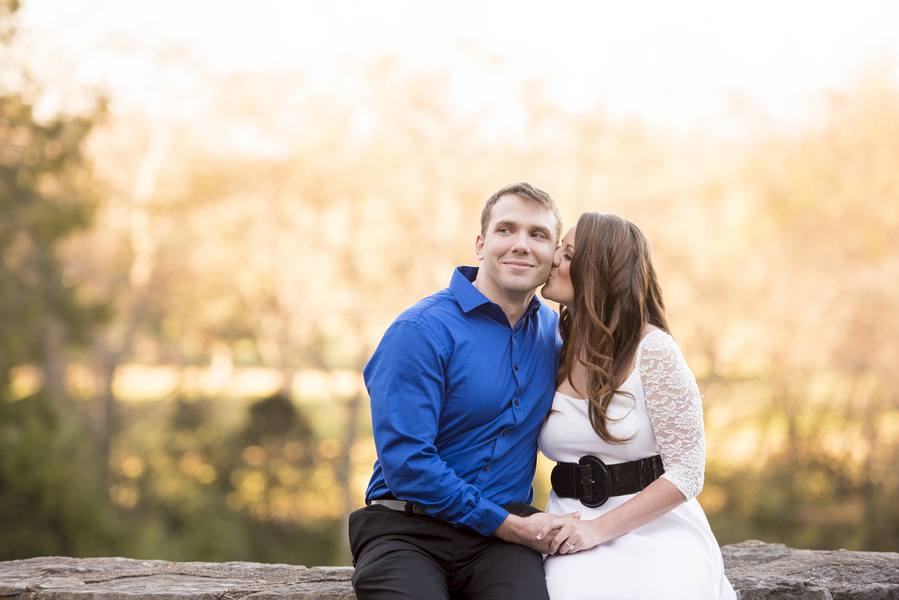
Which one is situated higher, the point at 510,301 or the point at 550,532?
the point at 510,301

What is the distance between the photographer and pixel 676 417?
254cm

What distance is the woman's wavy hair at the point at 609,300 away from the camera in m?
2.66

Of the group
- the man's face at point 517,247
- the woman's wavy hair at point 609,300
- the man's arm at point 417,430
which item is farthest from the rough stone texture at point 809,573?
the man's face at point 517,247

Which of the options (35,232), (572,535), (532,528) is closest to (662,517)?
(572,535)

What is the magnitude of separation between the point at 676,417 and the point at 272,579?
189cm

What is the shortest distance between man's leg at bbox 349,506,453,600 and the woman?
0.42m

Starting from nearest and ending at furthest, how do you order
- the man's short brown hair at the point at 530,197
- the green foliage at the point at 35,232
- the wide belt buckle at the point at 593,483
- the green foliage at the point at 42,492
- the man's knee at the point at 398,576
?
1. the man's knee at the point at 398,576
2. the wide belt buckle at the point at 593,483
3. the man's short brown hair at the point at 530,197
4. the green foliage at the point at 42,492
5. the green foliage at the point at 35,232

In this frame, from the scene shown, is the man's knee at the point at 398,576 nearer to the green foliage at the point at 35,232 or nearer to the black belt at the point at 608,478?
the black belt at the point at 608,478

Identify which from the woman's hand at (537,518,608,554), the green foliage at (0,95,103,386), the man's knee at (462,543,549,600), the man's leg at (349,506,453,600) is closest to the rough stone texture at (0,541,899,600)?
the man's leg at (349,506,453,600)

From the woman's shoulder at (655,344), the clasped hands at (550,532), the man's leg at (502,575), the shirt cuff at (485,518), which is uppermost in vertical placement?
the woman's shoulder at (655,344)

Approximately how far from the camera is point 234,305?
18297mm

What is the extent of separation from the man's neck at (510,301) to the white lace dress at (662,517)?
1.56ft

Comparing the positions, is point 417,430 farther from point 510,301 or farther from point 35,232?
point 35,232

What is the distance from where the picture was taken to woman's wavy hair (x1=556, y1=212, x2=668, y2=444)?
266 cm
